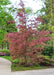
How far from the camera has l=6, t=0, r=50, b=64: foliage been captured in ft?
38.2

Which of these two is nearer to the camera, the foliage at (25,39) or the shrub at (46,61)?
Result: the foliage at (25,39)

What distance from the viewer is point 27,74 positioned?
895cm

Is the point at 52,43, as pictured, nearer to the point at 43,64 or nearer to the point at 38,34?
the point at 43,64

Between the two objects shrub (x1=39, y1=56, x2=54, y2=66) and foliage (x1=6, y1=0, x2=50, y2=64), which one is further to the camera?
shrub (x1=39, y1=56, x2=54, y2=66)

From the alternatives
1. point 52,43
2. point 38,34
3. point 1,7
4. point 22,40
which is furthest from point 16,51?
point 52,43

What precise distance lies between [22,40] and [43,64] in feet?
10.6

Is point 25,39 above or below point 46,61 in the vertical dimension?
above

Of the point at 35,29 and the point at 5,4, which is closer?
the point at 35,29

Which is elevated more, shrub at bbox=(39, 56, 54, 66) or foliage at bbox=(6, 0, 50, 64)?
foliage at bbox=(6, 0, 50, 64)

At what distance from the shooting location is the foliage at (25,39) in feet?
38.2

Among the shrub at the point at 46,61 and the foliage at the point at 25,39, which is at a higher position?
the foliage at the point at 25,39

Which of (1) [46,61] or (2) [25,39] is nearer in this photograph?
(2) [25,39]

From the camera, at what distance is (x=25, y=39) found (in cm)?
1184

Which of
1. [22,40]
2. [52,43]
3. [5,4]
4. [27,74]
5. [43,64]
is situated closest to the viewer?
[27,74]
